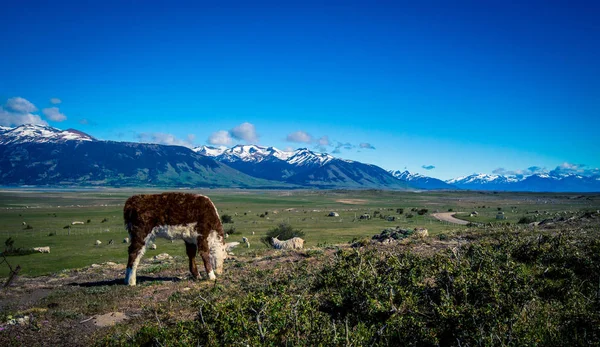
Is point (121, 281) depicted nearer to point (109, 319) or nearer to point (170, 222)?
point (170, 222)

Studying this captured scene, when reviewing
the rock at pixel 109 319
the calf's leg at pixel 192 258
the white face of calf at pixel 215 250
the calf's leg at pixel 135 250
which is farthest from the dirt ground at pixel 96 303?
the calf's leg at pixel 135 250

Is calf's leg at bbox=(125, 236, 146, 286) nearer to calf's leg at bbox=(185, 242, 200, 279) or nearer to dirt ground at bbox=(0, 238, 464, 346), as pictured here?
dirt ground at bbox=(0, 238, 464, 346)

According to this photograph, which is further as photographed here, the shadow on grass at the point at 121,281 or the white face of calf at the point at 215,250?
the shadow on grass at the point at 121,281

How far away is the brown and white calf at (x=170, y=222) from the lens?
524 inches

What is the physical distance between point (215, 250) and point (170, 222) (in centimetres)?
213

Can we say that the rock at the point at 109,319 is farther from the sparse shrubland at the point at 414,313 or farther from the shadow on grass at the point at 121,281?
the shadow on grass at the point at 121,281

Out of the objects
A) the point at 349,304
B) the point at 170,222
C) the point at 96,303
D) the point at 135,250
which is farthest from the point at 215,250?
the point at 349,304

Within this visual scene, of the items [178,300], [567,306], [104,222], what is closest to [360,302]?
[567,306]

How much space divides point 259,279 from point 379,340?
708cm

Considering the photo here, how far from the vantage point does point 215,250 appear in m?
14.0

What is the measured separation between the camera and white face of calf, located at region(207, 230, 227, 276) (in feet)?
45.5

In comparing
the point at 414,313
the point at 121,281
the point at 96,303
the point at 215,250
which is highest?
the point at 414,313

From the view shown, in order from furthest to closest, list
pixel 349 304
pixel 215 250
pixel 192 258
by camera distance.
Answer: pixel 192 258, pixel 215 250, pixel 349 304

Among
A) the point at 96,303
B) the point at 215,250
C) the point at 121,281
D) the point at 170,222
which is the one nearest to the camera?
the point at 96,303
